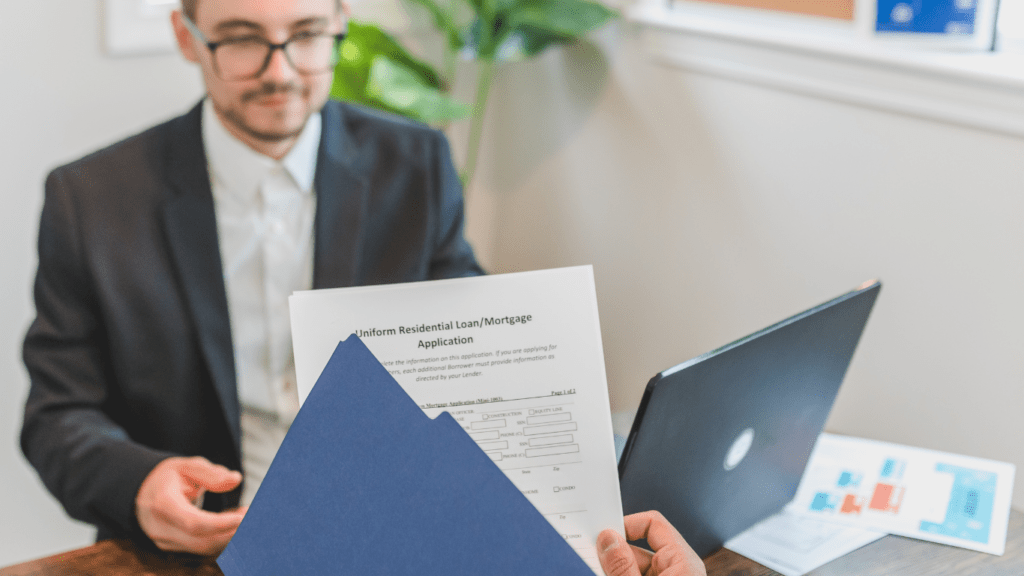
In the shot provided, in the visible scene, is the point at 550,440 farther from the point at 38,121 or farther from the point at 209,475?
the point at 38,121

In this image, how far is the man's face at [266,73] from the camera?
117cm

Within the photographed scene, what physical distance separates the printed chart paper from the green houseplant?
123 centimetres

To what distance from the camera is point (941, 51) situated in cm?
152

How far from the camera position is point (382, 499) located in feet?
2.05

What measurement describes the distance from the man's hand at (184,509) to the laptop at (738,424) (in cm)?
44

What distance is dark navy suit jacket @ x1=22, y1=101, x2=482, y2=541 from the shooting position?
1.23 metres

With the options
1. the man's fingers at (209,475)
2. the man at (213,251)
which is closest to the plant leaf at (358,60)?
the man at (213,251)

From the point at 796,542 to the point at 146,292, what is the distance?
37.2 inches

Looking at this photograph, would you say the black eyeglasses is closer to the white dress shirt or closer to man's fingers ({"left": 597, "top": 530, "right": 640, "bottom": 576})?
the white dress shirt

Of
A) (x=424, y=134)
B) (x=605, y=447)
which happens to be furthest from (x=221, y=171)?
(x=605, y=447)

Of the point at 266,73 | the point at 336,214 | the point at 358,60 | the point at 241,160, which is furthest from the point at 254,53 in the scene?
the point at 358,60

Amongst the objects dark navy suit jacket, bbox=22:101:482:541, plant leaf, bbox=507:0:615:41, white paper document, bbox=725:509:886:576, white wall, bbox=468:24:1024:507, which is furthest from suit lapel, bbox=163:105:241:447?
plant leaf, bbox=507:0:615:41

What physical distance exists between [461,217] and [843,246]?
2.52 ft

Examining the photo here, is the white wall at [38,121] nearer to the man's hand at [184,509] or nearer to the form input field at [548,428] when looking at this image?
the man's hand at [184,509]
